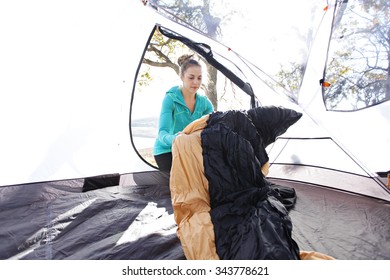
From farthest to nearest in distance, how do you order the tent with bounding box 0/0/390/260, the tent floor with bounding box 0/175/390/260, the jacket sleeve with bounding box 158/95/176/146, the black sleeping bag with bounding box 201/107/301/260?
the jacket sleeve with bounding box 158/95/176/146 → the tent with bounding box 0/0/390/260 → the tent floor with bounding box 0/175/390/260 → the black sleeping bag with bounding box 201/107/301/260

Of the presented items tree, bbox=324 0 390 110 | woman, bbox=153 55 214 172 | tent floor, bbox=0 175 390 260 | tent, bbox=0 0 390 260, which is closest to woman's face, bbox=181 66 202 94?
woman, bbox=153 55 214 172

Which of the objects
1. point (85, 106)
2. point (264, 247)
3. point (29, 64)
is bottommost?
point (264, 247)

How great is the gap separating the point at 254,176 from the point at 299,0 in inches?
51.6

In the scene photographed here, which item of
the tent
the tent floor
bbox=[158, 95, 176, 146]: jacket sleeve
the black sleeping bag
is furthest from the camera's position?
bbox=[158, 95, 176, 146]: jacket sleeve

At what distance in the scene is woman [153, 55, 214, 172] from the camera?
6.59 ft

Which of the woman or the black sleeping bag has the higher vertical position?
the woman

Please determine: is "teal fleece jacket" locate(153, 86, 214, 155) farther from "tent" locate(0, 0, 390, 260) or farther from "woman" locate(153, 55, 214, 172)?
"tent" locate(0, 0, 390, 260)

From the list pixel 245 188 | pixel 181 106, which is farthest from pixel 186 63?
pixel 245 188

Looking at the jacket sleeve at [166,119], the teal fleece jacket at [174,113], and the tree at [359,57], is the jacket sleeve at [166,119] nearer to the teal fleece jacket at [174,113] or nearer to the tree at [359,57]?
the teal fleece jacket at [174,113]

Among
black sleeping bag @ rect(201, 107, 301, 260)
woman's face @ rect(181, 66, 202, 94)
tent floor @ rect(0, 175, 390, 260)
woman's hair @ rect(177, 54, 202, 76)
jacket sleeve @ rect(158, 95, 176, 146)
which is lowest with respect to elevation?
tent floor @ rect(0, 175, 390, 260)

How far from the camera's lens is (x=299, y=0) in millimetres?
1900

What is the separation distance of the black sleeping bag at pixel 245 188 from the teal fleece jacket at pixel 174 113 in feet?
2.04
